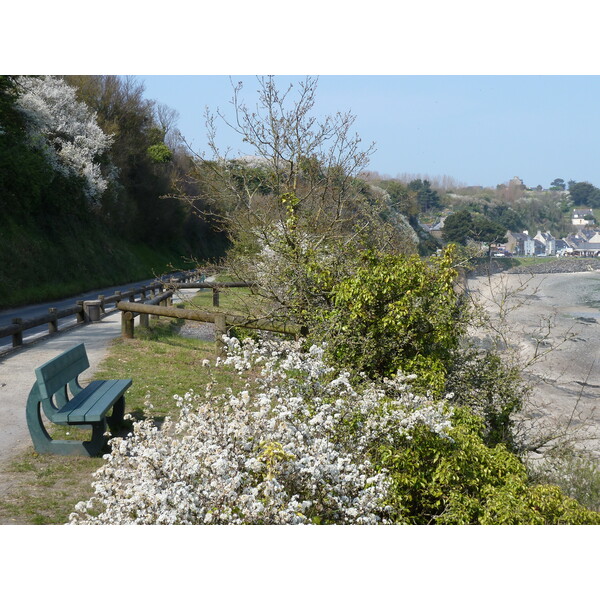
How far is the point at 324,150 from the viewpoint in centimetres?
995

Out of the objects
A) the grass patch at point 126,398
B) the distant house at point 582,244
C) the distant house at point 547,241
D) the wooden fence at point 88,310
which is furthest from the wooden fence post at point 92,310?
the distant house at point 582,244

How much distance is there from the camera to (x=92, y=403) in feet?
19.2

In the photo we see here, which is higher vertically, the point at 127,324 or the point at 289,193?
the point at 289,193

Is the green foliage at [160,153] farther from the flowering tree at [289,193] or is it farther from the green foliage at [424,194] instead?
the green foliage at [424,194]

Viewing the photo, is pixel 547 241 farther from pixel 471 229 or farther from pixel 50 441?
pixel 50 441

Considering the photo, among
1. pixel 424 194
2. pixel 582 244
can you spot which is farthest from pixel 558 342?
pixel 424 194

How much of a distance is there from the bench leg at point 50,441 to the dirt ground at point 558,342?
15.7 ft

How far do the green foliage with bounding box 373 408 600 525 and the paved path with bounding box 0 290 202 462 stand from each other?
10.6ft

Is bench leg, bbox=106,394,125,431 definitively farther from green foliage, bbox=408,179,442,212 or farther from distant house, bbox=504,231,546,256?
distant house, bbox=504,231,546,256

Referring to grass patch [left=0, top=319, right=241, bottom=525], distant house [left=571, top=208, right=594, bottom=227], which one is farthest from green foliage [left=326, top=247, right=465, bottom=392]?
distant house [left=571, top=208, right=594, bottom=227]

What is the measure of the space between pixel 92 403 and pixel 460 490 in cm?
319

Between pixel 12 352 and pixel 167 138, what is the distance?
5.20 metres

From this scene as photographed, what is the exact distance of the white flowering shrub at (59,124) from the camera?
12828 mm
